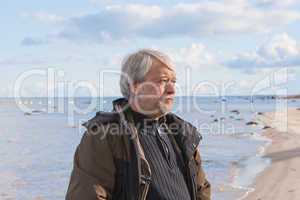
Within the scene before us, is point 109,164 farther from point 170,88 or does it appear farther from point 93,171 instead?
point 170,88

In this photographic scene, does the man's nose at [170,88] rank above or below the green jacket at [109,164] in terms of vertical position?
above

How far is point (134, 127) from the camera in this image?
260cm

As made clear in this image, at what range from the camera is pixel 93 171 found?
8.05 ft

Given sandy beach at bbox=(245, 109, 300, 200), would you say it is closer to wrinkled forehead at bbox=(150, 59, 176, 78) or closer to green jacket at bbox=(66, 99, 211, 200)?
wrinkled forehead at bbox=(150, 59, 176, 78)

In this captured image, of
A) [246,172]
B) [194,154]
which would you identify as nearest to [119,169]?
[194,154]

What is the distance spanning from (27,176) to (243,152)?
30.2ft

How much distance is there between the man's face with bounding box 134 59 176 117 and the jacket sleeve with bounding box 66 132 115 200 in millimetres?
350

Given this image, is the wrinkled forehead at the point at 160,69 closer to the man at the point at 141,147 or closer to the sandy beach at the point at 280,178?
the man at the point at 141,147

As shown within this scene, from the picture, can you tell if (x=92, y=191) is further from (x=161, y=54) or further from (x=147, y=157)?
(x=161, y=54)

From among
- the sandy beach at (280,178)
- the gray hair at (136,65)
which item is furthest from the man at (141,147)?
the sandy beach at (280,178)

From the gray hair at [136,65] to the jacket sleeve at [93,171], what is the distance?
15.2 inches

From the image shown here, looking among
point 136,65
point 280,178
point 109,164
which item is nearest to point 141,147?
point 109,164

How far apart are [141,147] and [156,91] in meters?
0.33

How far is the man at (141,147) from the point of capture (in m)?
2.47
